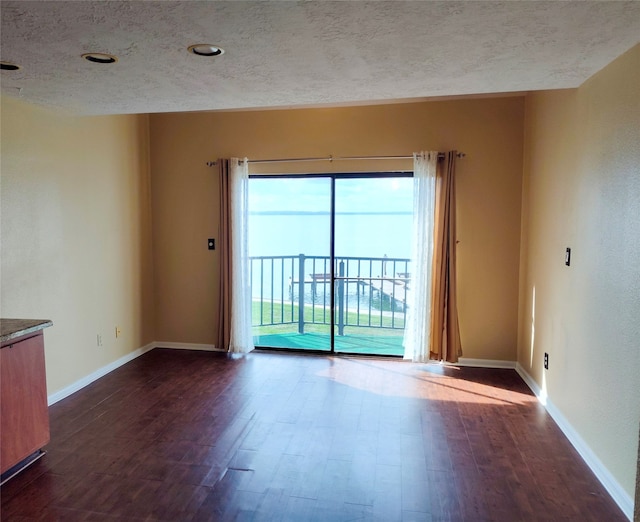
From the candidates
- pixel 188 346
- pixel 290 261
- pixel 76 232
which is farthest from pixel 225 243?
pixel 76 232

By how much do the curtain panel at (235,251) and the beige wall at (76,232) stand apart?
946 mm

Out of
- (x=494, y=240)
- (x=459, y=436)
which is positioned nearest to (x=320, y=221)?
(x=494, y=240)

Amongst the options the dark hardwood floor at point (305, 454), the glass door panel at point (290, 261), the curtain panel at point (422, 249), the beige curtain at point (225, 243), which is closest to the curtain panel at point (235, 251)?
the beige curtain at point (225, 243)

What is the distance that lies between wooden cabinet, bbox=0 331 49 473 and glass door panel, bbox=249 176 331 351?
2.43 meters

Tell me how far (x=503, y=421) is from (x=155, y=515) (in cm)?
243

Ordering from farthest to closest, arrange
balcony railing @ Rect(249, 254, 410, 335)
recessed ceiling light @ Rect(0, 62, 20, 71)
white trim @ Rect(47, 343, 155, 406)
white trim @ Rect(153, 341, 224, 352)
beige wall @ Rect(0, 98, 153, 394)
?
white trim @ Rect(153, 341, 224, 352) < balcony railing @ Rect(249, 254, 410, 335) < white trim @ Rect(47, 343, 155, 406) < beige wall @ Rect(0, 98, 153, 394) < recessed ceiling light @ Rect(0, 62, 20, 71)

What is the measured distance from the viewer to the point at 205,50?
7.04ft

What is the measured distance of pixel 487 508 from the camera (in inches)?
84.7

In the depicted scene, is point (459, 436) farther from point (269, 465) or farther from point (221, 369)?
point (221, 369)

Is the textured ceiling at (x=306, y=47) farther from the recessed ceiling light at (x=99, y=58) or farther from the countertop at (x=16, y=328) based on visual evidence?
the countertop at (x=16, y=328)

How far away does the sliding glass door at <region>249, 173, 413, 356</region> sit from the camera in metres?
4.60

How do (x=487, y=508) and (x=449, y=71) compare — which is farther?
(x=449, y=71)

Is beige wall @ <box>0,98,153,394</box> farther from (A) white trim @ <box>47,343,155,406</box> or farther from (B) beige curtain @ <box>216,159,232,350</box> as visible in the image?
(B) beige curtain @ <box>216,159,232,350</box>

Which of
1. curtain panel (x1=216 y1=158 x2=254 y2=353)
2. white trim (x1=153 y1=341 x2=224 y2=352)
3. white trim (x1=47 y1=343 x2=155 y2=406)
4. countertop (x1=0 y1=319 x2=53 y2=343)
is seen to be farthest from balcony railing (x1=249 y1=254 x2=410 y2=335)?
countertop (x1=0 y1=319 x2=53 y2=343)
